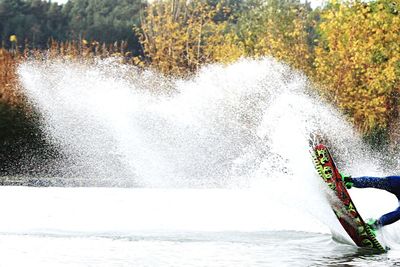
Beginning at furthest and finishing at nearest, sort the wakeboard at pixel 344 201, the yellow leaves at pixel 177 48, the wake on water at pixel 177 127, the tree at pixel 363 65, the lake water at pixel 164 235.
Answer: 1. the yellow leaves at pixel 177 48
2. the tree at pixel 363 65
3. the wake on water at pixel 177 127
4. the wakeboard at pixel 344 201
5. the lake water at pixel 164 235

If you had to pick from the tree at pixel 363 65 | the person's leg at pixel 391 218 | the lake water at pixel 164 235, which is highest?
the tree at pixel 363 65

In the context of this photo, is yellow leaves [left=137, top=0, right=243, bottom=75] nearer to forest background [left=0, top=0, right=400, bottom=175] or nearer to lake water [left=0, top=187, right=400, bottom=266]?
forest background [left=0, top=0, right=400, bottom=175]

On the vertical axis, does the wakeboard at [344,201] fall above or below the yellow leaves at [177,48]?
below

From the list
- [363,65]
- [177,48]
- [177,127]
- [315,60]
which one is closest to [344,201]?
[177,127]

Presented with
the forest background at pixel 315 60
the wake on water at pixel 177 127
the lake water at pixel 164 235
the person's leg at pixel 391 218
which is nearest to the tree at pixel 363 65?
the forest background at pixel 315 60

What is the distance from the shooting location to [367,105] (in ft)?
109

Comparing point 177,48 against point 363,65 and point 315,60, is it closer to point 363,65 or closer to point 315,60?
point 315,60

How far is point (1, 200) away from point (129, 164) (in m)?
11.5

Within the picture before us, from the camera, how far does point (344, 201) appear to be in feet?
36.7

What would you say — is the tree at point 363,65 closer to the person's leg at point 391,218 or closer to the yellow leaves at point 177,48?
the yellow leaves at point 177,48

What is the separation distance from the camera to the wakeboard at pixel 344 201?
36.4 feet

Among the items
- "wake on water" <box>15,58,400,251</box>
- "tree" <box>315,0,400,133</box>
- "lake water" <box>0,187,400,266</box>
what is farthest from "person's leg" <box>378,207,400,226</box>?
"tree" <box>315,0,400,133</box>

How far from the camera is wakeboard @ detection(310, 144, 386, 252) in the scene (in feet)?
36.4

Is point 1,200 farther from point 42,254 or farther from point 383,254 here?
point 383,254
